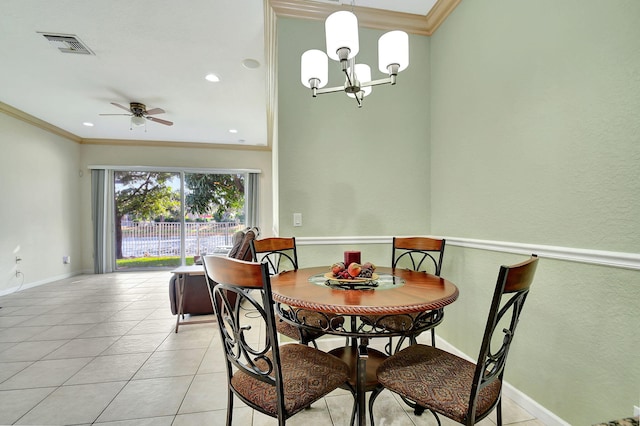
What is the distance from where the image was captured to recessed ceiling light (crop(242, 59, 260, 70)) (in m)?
2.99

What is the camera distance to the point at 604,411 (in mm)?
1180

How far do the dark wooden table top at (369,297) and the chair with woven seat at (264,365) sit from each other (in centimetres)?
19

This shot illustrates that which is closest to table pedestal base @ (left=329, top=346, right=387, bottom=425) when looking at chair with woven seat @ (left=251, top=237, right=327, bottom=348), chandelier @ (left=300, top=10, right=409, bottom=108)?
chair with woven seat @ (left=251, top=237, right=327, bottom=348)

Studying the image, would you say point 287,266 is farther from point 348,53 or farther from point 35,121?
point 35,121

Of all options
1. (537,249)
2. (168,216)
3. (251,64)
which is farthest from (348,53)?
(168,216)

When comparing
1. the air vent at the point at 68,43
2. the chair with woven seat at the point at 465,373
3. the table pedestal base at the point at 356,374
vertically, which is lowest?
the table pedestal base at the point at 356,374

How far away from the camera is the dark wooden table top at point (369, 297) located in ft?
3.31

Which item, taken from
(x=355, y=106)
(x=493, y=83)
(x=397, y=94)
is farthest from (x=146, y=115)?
(x=493, y=83)

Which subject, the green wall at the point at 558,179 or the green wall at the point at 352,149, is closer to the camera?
the green wall at the point at 558,179

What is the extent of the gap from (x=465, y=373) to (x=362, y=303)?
19.9 inches

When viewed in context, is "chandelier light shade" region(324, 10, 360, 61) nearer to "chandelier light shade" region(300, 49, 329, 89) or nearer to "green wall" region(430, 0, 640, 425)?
"chandelier light shade" region(300, 49, 329, 89)

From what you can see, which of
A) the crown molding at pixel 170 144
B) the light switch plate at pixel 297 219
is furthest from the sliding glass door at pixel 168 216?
the light switch plate at pixel 297 219

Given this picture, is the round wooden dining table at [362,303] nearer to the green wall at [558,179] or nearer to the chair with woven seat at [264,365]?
the chair with woven seat at [264,365]

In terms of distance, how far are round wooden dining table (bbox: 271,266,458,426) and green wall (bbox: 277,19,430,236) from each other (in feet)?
2.98
